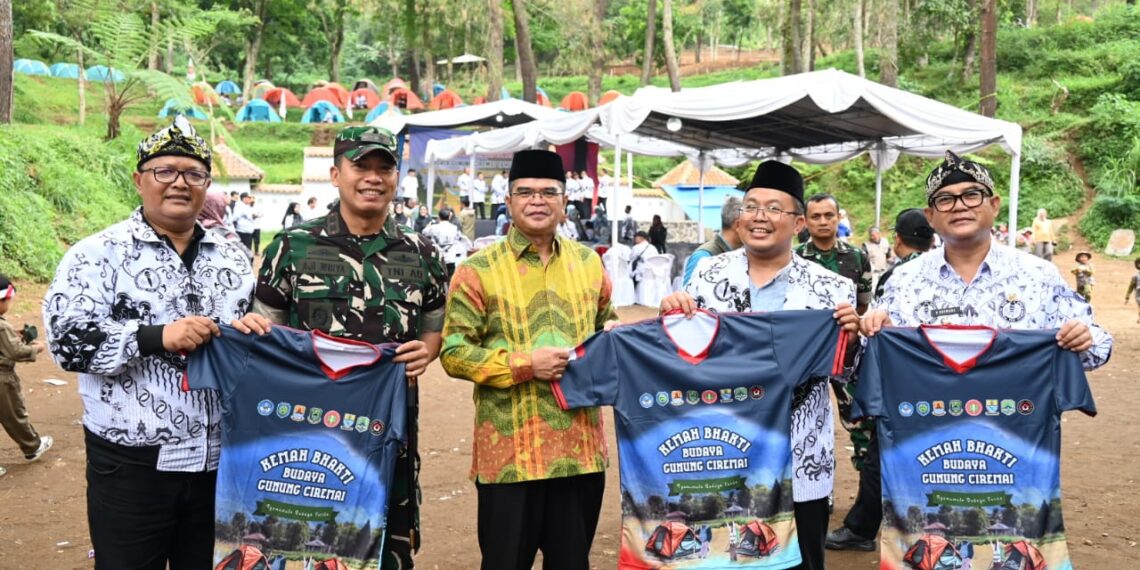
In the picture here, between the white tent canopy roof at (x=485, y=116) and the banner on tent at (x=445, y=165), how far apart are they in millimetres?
411

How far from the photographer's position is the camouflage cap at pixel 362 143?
3723mm

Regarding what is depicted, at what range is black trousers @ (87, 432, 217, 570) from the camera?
3.49 metres

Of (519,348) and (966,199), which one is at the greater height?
(966,199)

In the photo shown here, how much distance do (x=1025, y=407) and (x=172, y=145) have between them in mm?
3491

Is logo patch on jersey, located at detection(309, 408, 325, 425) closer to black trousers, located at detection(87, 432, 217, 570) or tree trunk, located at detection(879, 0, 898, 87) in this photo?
black trousers, located at detection(87, 432, 217, 570)

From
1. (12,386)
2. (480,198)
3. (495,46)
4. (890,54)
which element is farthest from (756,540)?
(890,54)

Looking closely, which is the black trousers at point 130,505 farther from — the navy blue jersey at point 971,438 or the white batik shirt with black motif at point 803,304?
the navy blue jersey at point 971,438

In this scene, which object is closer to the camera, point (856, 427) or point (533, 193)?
point (533, 193)

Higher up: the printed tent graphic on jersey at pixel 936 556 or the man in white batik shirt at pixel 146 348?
the man in white batik shirt at pixel 146 348

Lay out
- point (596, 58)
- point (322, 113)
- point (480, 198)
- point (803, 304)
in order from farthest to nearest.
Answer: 1. point (322, 113)
2. point (596, 58)
3. point (480, 198)
4. point (803, 304)

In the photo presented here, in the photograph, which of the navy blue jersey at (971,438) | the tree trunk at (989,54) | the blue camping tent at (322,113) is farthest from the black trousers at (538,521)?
the blue camping tent at (322,113)

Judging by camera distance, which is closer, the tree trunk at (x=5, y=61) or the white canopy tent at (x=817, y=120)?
the white canopy tent at (x=817, y=120)

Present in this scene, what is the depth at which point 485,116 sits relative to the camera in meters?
24.9

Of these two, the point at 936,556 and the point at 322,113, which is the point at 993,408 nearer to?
the point at 936,556
